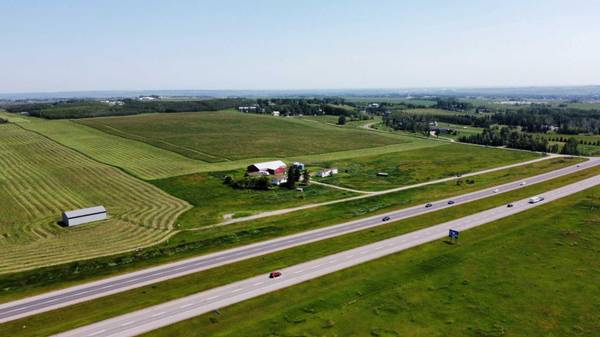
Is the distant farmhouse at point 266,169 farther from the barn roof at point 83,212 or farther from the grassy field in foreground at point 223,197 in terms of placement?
the barn roof at point 83,212

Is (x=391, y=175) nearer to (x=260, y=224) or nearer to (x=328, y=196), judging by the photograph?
(x=328, y=196)

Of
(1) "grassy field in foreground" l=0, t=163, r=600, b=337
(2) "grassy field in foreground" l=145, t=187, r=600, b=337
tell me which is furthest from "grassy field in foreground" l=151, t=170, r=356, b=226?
(2) "grassy field in foreground" l=145, t=187, r=600, b=337

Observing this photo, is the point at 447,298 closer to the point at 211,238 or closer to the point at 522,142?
the point at 211,238

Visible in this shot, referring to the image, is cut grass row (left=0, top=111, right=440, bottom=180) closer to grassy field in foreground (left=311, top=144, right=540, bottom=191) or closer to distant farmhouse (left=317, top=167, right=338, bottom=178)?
grassy field in foreground (left=311, top=144, right=540, bottom=191)

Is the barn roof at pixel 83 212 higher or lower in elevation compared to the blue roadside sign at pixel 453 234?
higher

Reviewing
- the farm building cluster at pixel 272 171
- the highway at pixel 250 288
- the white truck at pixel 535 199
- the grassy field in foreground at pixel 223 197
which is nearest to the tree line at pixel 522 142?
the white truck at pixel 535 199

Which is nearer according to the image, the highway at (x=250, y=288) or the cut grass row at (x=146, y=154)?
the highway at (x=250, y=288)

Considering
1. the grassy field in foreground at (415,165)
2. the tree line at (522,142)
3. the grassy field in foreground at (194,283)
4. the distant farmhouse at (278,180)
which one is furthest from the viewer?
the tree line at (522,142)
